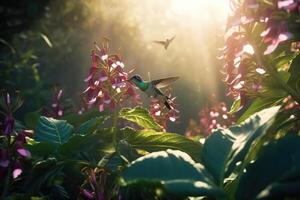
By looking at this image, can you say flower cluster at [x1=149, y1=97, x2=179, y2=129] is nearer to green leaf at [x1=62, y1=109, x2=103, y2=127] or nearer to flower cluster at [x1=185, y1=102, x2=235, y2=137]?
green leaf at [x1=62, y1=109, x2=103, y2=127]

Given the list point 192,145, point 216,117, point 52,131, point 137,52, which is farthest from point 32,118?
point 137,52

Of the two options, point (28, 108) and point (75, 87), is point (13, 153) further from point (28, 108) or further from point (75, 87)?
point (75, 87)

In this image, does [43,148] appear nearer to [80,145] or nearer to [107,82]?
[80,145]

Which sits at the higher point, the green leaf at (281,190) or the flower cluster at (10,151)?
the green leaf at (281,190)

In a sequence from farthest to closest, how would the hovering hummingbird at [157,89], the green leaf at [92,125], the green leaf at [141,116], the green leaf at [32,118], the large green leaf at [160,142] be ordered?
the green leaf at [32,118], the hovering hummingbird at [157,89], the green leaf at [141,116], the green leaf at [92,125], the large green leaf at [160,142]

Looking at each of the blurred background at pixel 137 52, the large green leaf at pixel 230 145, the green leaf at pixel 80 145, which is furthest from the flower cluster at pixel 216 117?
the blurred background at pixel 137 52

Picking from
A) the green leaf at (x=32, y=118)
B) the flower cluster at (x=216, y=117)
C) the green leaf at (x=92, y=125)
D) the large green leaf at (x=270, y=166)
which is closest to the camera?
the large green leaf at (x=270, y=166)

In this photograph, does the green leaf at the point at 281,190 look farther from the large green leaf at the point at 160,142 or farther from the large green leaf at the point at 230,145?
the large green leaf at the point at 160,142
